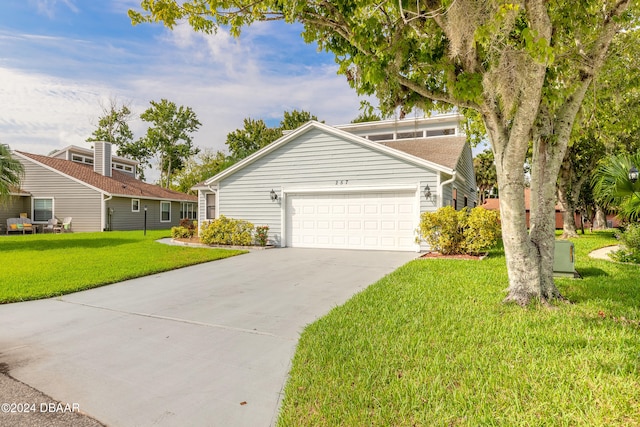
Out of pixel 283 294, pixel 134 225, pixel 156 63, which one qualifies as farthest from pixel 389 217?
pixel 134 225

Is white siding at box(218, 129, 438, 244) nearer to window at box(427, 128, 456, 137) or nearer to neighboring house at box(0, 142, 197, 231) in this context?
window at box(427, 128, 456, 137)

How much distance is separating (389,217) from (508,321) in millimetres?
7584

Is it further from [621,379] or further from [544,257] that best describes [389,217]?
[621,379]

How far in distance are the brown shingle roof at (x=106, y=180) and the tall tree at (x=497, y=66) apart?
18.7 metres

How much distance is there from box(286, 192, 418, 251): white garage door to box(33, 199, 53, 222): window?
16.8 meters

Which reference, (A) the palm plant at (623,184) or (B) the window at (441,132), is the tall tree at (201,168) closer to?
(B) the window at (441,132)

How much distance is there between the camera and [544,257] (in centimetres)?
467

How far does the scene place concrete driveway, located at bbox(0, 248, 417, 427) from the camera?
2.46m

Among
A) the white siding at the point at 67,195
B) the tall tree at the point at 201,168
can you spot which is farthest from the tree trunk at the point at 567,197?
the tall tree at the point at 201,168

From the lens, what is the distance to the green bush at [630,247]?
7629 mm

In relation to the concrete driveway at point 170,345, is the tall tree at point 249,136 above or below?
above

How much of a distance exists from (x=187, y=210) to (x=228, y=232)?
16709 mm

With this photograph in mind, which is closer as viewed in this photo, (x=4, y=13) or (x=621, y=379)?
(x=621, y=379)

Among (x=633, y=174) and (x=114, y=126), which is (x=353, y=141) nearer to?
(x=633, y=174)
